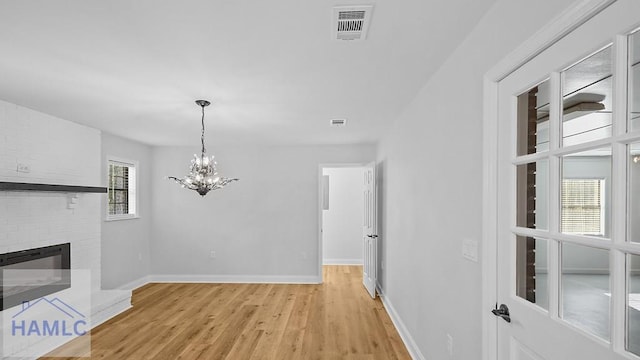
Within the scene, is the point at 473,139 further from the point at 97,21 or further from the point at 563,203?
the point at 97,21

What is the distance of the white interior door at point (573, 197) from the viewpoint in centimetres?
99

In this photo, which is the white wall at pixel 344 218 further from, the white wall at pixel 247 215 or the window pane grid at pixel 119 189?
the window pane grid at pixel 119 189

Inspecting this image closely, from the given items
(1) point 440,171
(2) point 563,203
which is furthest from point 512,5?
(1) point 440,171

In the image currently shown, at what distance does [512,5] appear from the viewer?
1526mm

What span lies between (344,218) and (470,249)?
5.78 meters

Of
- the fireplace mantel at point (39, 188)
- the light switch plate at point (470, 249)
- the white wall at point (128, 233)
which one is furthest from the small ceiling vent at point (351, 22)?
the white wall at point (128, 233)

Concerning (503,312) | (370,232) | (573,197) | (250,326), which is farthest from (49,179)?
(573,197)

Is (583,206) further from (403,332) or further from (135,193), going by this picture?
(135,193)

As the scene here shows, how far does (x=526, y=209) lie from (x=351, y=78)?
1.74 metres

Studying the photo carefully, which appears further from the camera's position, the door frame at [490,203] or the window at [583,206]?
the door frame at [490,203]

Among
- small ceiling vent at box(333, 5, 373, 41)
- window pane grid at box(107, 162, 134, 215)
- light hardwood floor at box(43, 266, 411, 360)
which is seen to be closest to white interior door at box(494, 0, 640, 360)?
small ceiling vent at box(333, 5, 373, 41)

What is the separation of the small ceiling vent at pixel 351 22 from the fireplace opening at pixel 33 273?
12.9ft

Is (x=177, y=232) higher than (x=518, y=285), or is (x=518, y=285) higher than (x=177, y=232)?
(x=518, y=285)

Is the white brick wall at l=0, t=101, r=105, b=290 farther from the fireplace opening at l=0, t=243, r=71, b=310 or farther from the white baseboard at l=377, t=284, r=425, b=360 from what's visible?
the white baseboard at l=377, t=284, r=425, b=360
